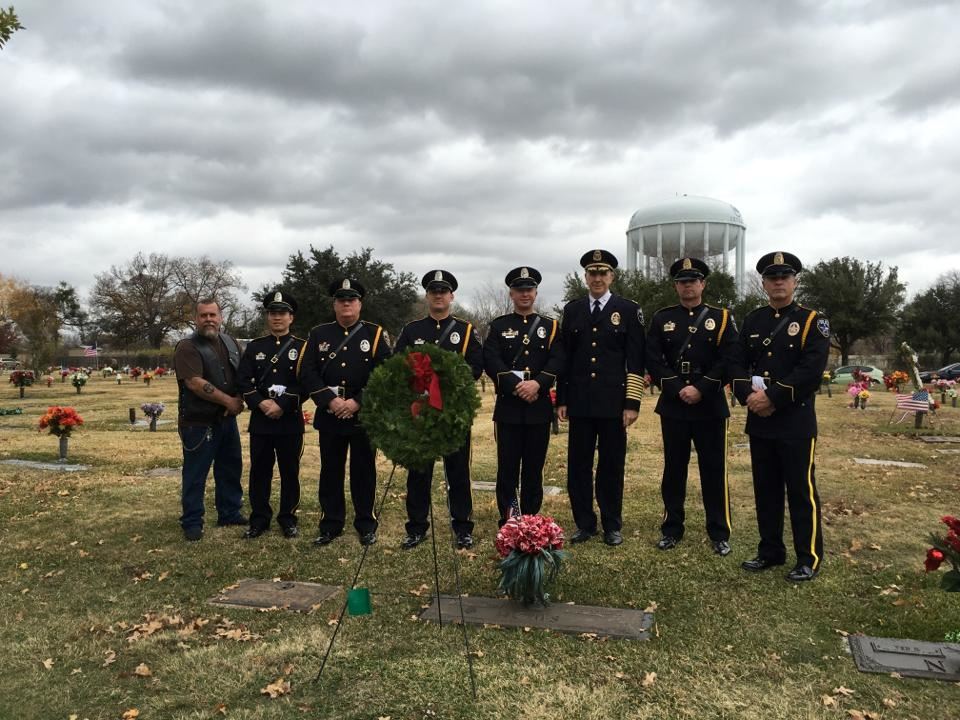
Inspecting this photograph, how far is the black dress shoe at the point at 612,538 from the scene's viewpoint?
5781 millimetres

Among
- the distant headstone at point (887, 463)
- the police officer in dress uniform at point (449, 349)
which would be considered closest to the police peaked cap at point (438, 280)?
the police officer in dress uniform at point (449, 349)

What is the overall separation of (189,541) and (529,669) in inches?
150

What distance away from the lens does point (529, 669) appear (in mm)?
3646

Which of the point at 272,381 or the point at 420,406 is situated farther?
the point at 272,381

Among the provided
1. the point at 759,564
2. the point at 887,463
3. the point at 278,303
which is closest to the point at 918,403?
the point at 887,463

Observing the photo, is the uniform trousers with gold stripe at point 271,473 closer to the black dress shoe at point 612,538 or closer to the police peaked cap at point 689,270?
the black dress shoe at point 612,538

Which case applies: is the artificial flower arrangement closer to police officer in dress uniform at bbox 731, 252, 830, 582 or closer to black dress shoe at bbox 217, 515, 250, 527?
black dress shoe at bbox 217, 515, 250, 527

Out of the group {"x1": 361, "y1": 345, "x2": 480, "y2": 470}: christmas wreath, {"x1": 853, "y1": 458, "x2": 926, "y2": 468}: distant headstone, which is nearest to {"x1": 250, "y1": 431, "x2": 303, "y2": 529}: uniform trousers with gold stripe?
{"x1": 361, "y1": 345, "x2": 480, "y2": 470}: christmas wreath

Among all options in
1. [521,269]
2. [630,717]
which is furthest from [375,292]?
[630,717]

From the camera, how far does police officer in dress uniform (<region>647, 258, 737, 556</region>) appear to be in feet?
18.1

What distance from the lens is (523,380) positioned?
18.9 ft

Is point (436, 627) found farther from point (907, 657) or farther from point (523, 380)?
point (907, 657)

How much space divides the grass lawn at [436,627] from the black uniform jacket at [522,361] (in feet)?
3.81

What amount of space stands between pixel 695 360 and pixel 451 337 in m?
2.00
